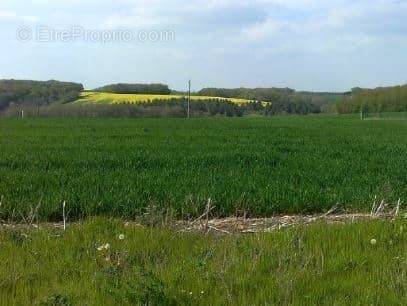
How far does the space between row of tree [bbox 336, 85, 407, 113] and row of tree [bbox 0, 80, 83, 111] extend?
54947mm

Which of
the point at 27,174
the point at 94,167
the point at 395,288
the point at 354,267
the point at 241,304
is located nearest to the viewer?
the point at 241,304

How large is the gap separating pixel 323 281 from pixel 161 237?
201 centimetres

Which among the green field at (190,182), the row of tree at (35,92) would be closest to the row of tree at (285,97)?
the row of tree at (35,92)

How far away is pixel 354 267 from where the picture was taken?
492 centimetres

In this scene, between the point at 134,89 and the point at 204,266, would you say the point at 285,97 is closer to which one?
the point at 134,89

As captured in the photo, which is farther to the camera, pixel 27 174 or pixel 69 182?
pixel 27 174

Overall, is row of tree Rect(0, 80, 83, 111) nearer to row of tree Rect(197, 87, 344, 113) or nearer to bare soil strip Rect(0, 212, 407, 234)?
row of tree Rect(197, 87, 344, 113)

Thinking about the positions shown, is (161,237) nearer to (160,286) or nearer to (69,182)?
(160,286)

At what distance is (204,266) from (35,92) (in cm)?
9651

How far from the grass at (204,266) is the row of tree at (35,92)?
8662 centimetres

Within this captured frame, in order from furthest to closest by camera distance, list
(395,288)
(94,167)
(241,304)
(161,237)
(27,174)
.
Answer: (94,167) < (27,174) < (161,237) < (395,288) < (241,304)

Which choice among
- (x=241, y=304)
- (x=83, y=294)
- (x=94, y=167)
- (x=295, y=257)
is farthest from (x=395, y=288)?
(x=94, y=167)

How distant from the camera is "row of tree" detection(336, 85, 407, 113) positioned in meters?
104

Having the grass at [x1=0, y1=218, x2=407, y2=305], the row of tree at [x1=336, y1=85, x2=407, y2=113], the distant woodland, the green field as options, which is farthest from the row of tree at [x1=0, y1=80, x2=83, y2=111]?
the grass at [x1=0, y1=218, x2=407, y2=305]
